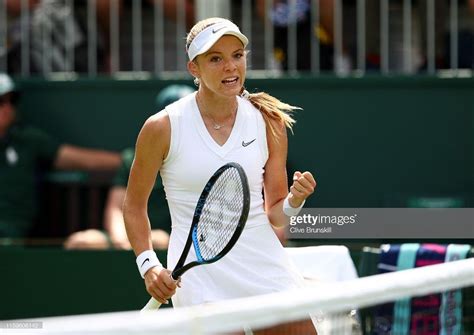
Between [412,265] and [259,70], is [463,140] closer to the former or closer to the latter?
[259,70]

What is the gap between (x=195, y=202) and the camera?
469cm

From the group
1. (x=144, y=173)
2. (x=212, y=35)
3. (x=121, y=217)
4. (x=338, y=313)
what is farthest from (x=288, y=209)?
(x=121, y=217)

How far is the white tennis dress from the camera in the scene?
4.67m

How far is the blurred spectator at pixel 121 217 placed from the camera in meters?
7.55

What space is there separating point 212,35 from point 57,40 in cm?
393

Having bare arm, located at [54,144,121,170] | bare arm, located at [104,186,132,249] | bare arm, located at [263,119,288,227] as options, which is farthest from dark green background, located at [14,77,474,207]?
bare arm, located at [263,119,288,227]

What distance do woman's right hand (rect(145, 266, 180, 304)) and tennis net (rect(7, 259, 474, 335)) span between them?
58 cm

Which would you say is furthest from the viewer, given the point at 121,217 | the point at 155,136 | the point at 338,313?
the point at 121,217

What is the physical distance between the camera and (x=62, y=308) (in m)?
7.54

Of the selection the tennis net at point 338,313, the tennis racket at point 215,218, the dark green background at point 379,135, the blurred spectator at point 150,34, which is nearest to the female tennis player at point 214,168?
the tennis racket at point 215,218

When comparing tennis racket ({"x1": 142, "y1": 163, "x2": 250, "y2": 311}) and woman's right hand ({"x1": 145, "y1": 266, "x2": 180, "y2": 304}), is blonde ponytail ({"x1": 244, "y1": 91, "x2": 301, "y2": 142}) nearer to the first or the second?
tennis racket ({"x1": 142, "y1": 163, "x2": 250, "y2": 311})

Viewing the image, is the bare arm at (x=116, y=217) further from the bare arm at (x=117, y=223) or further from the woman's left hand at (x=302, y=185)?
the woman's left hand at (x=302, y=185)

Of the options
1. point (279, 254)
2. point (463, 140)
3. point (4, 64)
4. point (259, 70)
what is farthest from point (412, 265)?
point (4, 64)

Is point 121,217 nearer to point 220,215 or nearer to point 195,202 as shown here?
point 195,202
